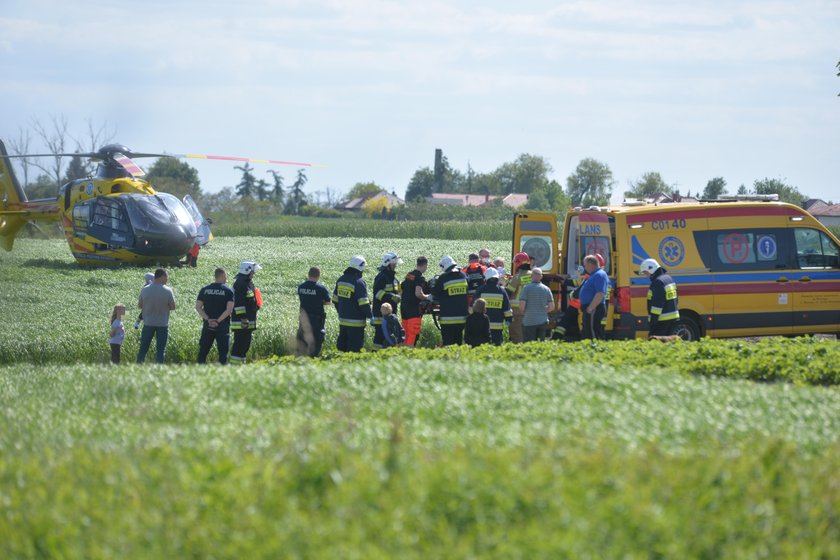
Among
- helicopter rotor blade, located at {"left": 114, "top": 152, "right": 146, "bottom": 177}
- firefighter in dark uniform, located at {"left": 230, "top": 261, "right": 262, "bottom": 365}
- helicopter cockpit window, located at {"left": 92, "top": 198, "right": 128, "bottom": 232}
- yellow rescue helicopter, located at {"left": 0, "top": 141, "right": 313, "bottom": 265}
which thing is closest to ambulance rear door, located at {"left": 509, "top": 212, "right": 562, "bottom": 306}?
firefighter in dark uniform, located at {"left": 230, "top": 261, "right": 262, "bottom": 365}

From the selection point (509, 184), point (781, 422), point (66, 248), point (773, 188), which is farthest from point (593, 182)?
point (781, 422)

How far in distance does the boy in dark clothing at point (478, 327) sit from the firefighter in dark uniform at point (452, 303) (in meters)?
0.92

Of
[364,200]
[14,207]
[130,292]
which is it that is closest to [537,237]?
[130,292]

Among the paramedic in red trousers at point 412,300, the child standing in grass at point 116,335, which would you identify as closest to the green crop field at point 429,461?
the paramedic in red trousers at point 412,300

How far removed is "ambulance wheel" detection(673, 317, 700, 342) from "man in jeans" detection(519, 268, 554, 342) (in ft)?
7.16

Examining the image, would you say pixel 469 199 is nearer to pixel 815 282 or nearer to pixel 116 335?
pixel 815 282

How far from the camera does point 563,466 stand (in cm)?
620

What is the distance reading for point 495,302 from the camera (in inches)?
644

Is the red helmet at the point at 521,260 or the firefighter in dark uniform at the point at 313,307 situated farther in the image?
the red helmet at the point at 521,260

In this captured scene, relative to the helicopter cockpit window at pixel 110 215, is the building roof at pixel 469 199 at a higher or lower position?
higher

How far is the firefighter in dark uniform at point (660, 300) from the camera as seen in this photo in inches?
606

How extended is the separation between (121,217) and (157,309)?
16360 mm

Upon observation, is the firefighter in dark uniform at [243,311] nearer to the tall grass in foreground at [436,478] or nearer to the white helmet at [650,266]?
the white helmet at [650,266]

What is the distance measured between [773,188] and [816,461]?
167 feet
